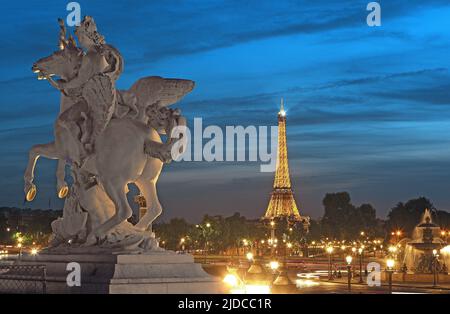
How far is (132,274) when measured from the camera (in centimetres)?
1961

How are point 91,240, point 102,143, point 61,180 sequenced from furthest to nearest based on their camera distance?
point 61,180
point 91,240
point 102,143

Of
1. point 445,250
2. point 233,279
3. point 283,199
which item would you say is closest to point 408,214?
point 283,199

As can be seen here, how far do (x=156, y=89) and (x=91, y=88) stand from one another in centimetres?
184

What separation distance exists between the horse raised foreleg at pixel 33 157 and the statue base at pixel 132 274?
1945mm

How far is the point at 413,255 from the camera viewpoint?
52719 millimetres

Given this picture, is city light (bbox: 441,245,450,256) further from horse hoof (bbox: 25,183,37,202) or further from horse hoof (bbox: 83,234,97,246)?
horse hoof (bbox: 83,234,97,246)

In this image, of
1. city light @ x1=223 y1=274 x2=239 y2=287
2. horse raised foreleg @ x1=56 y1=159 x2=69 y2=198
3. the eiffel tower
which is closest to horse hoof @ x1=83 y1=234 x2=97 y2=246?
horse raised foreleg @ x1=56 y1=159 x2=69 y2=198

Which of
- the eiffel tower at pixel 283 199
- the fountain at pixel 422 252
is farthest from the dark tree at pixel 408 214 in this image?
the fountain at pixel 422 252

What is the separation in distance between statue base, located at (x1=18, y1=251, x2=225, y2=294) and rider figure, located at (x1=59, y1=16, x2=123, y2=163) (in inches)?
106

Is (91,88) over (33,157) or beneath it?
over

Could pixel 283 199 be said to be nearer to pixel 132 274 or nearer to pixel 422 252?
pixel 422 252

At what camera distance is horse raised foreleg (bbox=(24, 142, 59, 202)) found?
22.1 meters

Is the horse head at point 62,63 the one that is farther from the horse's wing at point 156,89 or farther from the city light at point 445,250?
the city light at point 445,250
